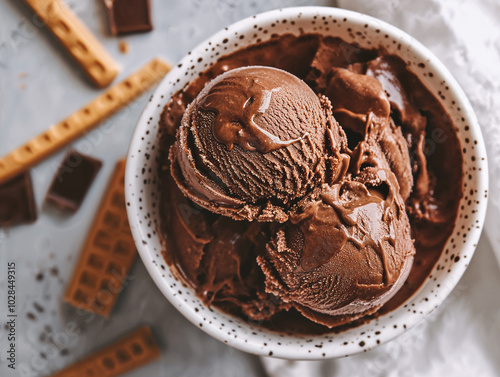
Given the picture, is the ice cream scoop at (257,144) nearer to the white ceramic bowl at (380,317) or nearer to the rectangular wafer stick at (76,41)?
the white ceramic bowl at (380,317)

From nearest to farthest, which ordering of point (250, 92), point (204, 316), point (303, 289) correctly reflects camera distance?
point (250, 92) → point (303, 289) → point (204, 316)

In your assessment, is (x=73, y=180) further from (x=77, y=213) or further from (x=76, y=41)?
(x=76, y=41)

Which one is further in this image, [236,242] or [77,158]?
[77,158]

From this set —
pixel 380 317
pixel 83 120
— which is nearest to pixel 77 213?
pixel 83 120

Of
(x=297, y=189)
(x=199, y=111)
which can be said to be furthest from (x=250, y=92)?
(x=297, y=189)

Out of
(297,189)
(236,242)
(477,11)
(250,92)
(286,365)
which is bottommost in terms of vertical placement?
(286,365)

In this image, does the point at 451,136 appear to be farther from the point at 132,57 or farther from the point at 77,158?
the point at 77,158

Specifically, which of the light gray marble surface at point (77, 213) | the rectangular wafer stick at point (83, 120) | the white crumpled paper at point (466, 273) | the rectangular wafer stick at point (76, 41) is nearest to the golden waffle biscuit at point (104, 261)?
the light gray marble surface at point (77, 213)
